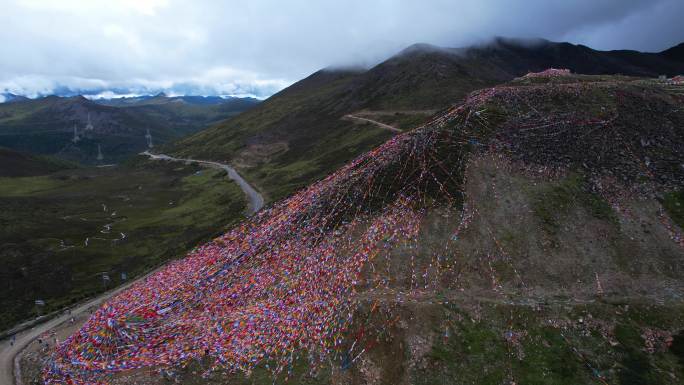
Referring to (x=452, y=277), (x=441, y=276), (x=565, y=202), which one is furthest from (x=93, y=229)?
(x=565, y=202)

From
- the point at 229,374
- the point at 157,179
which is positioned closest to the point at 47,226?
the point at 157,179

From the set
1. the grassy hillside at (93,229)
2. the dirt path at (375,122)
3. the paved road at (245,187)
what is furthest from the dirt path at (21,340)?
the dirt path at (375,122)

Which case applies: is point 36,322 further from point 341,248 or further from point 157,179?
point 157,179

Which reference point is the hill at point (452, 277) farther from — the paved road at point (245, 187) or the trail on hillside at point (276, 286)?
the paved road at point (245, 187)

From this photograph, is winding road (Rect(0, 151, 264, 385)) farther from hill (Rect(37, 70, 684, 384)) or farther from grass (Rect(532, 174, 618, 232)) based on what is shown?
grass (Rect(532, 174, 618, 232))

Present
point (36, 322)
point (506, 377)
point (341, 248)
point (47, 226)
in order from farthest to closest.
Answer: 1. point (47, 226)
2. point (36, 322)
3. point (341, 248)
4. point (506, 377)

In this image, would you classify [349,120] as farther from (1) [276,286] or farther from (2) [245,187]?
(1) [276,286]

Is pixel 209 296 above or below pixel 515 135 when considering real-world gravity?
below
